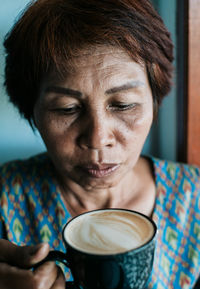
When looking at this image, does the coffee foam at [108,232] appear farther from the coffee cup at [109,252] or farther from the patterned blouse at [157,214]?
the patterned blouse at [157,214]

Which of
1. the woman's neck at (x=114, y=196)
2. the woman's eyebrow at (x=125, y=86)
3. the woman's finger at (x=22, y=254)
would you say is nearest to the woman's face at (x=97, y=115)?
the woman's eyebrow at (x=125, y=86)

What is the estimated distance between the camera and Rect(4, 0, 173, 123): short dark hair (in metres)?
0.75

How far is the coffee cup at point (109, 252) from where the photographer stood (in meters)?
0.53

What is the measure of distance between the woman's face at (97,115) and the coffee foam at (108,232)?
7.9 inches

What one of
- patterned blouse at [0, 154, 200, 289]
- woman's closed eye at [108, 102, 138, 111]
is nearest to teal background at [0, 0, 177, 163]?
patterned blouse at [0, 154, 200, 289]

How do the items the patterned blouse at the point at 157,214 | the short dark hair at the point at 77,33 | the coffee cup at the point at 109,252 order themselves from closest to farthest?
the coffee cup at the point at 109,252 → the short dark hair at the point at 77,33 → the patterned blouse at the point at 157,214

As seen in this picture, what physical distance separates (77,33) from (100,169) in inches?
14.9

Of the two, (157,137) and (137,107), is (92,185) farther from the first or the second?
(157,137)

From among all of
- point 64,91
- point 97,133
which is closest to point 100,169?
point 97,133

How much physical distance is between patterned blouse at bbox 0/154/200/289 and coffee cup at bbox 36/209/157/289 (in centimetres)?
39

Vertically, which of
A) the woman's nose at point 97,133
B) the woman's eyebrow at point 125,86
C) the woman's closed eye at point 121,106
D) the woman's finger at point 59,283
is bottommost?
the woman's finger at point 59,283

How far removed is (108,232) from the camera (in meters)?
0.62

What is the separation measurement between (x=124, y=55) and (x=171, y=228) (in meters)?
0.64

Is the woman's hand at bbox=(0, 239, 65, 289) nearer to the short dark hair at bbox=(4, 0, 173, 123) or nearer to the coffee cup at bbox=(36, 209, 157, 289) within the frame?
the coffee cup at bbox=(36, 209, 157, 289)
